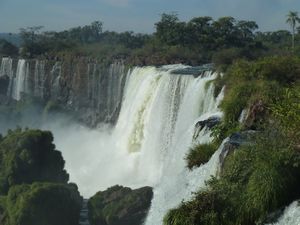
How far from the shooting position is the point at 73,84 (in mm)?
48125

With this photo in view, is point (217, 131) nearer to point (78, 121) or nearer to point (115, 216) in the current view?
point (115, 216)

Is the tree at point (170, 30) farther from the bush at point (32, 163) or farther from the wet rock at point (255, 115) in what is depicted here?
the wet rock at point (255, 115)

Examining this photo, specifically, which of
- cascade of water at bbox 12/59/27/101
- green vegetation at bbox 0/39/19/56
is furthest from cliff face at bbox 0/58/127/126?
green vegetation at bbox 0/39/19/56

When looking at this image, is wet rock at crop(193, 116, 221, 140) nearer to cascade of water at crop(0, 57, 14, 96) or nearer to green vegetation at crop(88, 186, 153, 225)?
green vegetation at crop(88, 186, 153, 225)

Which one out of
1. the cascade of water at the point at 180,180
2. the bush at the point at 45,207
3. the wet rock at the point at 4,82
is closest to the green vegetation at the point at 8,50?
the wet rock at the point at 4,82

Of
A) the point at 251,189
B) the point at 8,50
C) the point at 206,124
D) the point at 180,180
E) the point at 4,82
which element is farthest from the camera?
the point at 8,50

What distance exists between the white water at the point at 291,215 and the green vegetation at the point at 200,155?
144 inches

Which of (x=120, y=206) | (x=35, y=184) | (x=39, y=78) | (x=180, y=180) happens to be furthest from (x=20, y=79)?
(x=180, y=180)

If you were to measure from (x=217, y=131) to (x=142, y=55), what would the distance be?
34.2m

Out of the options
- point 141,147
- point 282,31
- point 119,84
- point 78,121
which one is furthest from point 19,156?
point 282,31

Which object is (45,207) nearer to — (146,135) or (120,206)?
(120,206)

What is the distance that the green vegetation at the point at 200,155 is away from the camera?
11.4 metres

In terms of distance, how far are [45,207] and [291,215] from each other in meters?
16.5

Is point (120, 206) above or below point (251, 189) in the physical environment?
below
